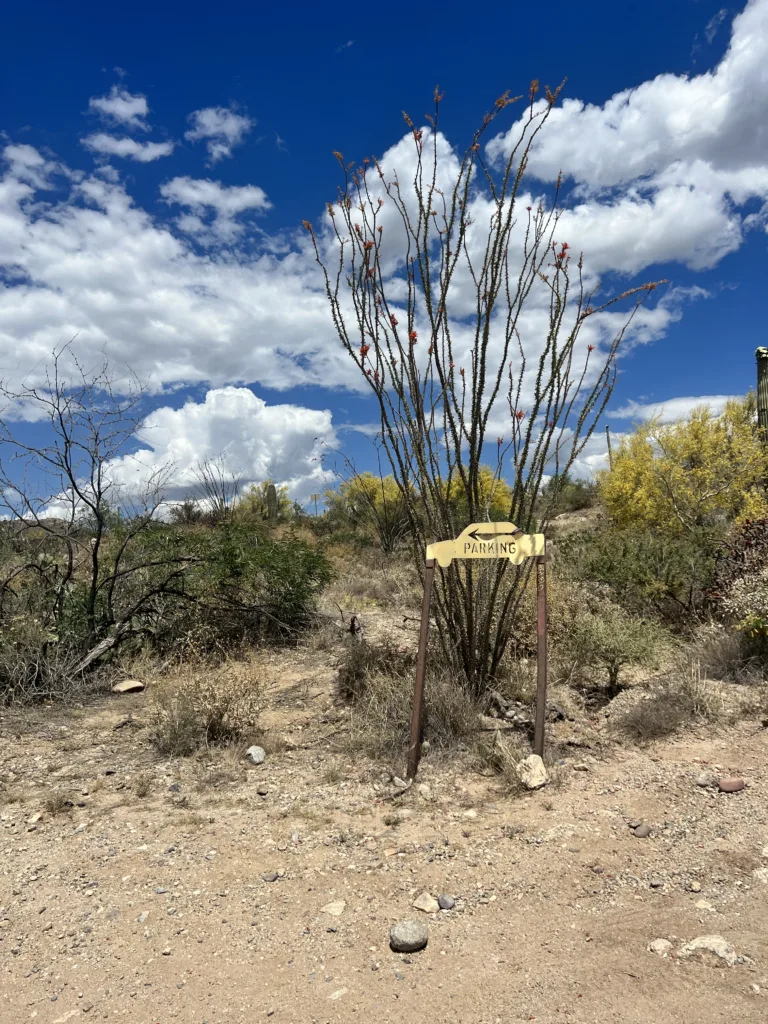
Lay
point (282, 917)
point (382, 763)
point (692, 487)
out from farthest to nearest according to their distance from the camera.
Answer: point (692, 487) < point (382, 763) < point (282, 917)

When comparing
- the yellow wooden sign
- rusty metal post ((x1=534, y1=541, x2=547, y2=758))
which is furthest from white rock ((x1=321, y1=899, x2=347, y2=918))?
the yellow wooden sign

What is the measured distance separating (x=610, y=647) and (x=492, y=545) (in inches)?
83.5

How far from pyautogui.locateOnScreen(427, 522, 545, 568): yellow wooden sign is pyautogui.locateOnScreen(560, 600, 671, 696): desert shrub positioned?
195 centimetres

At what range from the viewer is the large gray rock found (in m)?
2.82

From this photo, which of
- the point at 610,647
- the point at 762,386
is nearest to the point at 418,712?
the point at 610,647

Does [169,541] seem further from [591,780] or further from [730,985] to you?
[730,985]

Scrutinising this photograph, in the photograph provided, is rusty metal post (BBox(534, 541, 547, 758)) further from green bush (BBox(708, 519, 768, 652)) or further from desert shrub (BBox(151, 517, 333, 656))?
desert shrub (BBox(151, 517, 333, 656))

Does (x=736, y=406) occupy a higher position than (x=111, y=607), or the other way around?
(x=736, y=406)

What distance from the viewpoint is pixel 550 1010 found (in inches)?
95.5

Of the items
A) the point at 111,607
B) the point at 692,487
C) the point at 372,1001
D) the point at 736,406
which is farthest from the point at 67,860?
the point at 736,406

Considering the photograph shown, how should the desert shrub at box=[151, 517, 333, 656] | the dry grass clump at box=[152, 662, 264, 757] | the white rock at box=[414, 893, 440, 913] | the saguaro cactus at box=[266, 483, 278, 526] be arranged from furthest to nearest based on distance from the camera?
the saguaro cactus at box=[266, 483, 278, 526] → the desert shrub at box=[151, 517, 333, 656] → the dry grass clump at box=[152, 662, 264, 757] → the white rock at box=[414, 893, 440, 913]

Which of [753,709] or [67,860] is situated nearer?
[67,860]

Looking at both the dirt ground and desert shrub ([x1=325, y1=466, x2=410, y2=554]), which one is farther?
desert shrub ([x1=325, y1=466, x2=410, y2=554])

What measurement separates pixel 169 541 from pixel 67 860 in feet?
18.8
